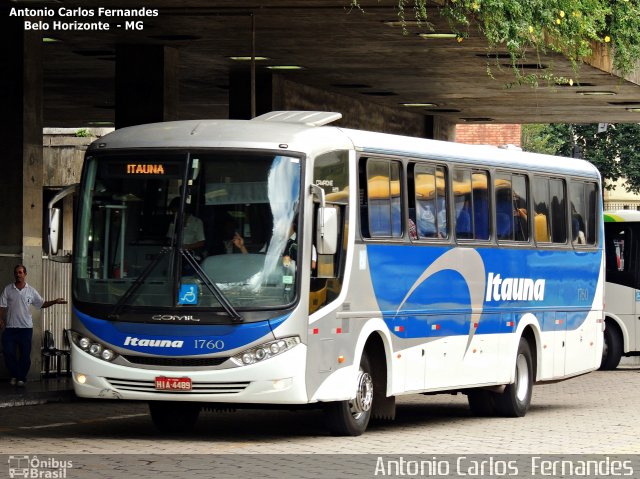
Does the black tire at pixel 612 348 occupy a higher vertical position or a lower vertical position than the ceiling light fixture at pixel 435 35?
lower

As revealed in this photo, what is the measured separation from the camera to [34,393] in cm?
2214

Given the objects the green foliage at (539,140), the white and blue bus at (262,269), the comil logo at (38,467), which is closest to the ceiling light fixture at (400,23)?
the white and blue bus at (262,269)

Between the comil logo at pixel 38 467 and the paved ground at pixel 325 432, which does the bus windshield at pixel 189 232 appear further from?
the comil logo at pixel 38 467

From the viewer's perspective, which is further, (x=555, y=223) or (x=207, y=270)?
(x=555, y=223)

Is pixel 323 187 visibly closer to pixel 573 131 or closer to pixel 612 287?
pixel 612 287

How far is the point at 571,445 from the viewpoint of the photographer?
52.1ft

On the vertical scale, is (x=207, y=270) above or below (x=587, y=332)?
above

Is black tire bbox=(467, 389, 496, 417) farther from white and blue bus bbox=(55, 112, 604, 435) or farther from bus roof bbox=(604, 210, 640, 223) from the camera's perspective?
bus roof bbox=(604, 210, 640, 223)

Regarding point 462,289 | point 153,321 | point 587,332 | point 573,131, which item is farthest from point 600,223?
point 573,131

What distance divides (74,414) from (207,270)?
5.31 metres

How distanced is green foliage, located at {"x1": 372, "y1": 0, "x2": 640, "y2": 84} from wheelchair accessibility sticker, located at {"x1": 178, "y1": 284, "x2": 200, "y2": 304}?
5665 mm

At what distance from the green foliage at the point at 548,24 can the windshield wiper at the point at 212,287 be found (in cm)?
549

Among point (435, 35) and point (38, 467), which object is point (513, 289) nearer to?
point (435, 35)

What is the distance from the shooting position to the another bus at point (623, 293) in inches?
1271
